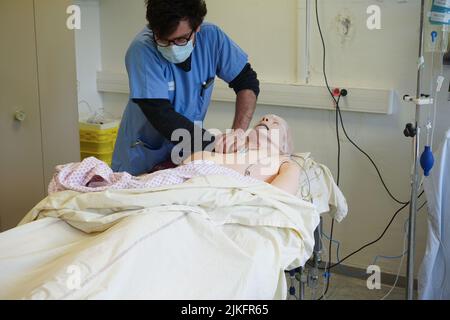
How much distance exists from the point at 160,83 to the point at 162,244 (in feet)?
3.11

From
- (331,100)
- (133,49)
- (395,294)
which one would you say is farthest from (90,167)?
(395,294)

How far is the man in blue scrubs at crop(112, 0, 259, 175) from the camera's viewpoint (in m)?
1.89

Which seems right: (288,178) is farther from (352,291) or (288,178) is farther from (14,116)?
(14,116)

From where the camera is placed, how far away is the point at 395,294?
2820 millimetres

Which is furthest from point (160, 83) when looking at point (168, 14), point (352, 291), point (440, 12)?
point (352, 291)

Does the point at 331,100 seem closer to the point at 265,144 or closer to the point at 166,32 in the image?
the point at 265,144

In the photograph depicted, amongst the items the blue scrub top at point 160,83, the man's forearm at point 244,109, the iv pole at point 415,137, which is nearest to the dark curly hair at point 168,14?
the blue scrub top at point 160,83

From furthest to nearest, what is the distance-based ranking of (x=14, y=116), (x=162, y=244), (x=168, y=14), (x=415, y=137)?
(x=14, y=116), (x=415, y=137), (x=168, y=14), (x=162, y=244)

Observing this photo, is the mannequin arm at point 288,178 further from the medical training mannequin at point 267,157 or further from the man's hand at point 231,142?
the man's hand at point 231,142

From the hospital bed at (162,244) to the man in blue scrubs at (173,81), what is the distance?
56 centimetres

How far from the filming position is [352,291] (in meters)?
2.85

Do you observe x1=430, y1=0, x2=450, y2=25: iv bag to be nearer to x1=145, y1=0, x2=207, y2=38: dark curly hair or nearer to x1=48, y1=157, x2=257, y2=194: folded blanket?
x1=145, y1=0, x2=207, y2=38: dark curly hair

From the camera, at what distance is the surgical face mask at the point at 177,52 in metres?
1.97

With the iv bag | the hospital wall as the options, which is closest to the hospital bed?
the iv bag
